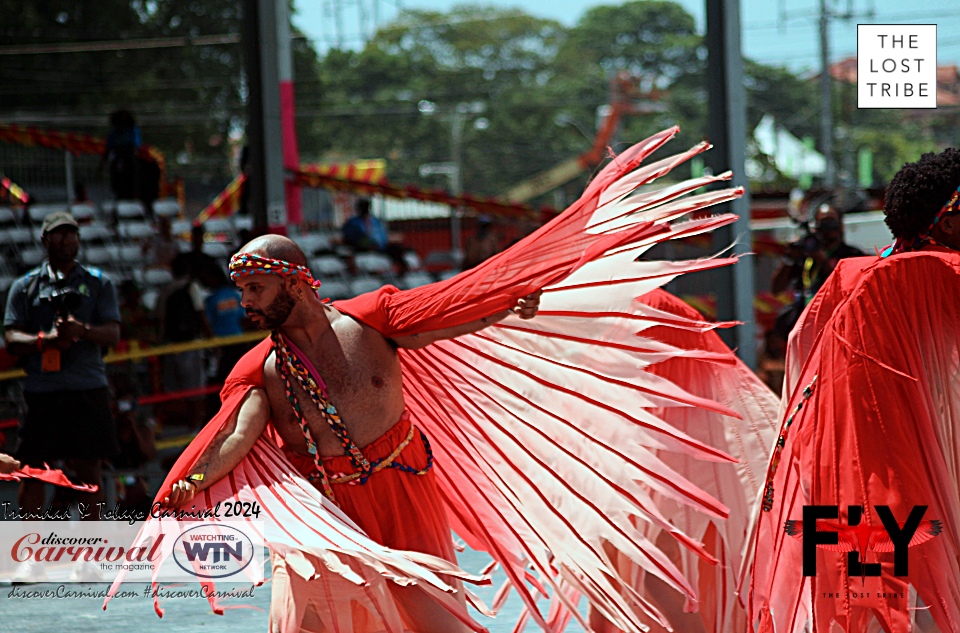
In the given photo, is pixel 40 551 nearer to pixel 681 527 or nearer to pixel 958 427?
pixel 681 527

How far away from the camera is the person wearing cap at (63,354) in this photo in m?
7.17

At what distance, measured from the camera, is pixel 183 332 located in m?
10.5

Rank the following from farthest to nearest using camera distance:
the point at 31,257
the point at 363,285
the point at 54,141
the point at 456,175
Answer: the point at 456,175, the point at 54,141, the point at 363,285, the point at 31,257

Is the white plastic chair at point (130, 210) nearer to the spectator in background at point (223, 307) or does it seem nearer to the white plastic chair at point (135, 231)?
the white plastic chair at point (135, 231)

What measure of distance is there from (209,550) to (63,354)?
3.35 meters

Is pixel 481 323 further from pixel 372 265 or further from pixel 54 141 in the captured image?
pixel 54 141

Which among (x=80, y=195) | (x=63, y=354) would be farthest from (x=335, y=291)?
(x=63, y=354)

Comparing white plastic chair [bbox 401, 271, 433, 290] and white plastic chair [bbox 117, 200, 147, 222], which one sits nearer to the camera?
white plastic chair [bbox 401, 271, 433, 290]

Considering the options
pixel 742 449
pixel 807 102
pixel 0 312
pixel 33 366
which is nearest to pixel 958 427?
pixel 742 449

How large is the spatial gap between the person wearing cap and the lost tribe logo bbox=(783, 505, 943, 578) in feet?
14.5

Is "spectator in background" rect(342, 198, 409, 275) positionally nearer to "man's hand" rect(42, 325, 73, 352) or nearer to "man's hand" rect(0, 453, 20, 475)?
"man's hand" rect(42, 325, 73, 352)

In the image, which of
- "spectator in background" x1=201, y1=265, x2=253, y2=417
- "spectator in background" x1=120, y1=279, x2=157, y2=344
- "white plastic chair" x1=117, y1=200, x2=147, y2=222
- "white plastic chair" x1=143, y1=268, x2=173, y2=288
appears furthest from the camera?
"white plastic chair" x1=117, y1=200, x2=147, y2=222

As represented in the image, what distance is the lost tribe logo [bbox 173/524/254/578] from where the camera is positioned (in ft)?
13.9

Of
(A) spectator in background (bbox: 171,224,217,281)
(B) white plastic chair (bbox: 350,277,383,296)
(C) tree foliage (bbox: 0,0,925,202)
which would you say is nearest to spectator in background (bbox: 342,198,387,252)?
(B) white plastic chair (bbox: 350,277,383,296)
